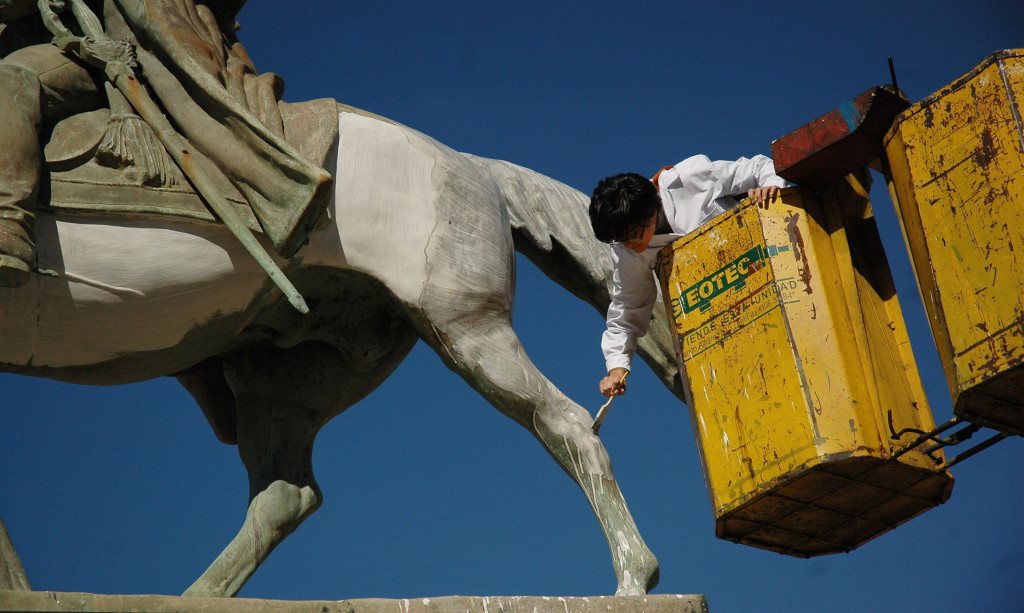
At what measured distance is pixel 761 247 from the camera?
3.32 meters

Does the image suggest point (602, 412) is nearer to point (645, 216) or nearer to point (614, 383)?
point (614, 383)

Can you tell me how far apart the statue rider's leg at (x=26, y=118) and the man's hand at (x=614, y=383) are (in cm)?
174

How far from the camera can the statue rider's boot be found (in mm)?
3242

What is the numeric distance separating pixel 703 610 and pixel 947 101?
1.56 meters

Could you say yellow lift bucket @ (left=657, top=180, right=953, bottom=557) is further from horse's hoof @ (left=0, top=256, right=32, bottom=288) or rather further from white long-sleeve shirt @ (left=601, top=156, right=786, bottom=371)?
horse's hoof @ (left=0, top=256, right=32, bottom=288)

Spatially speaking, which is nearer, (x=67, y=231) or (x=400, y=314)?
(x=67, y=231)

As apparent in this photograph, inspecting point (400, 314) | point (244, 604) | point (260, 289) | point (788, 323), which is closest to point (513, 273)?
point (400, 314)

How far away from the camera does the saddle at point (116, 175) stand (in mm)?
3496

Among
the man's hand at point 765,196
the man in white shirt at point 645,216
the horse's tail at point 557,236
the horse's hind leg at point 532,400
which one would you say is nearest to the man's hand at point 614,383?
the man in white shirt at point 645,216

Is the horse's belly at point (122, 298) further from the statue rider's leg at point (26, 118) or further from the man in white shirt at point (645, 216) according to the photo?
the man in white shirt at point (645, 216)

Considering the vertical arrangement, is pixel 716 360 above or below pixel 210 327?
below

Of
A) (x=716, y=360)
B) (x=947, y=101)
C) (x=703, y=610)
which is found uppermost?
(x=947, y=101)

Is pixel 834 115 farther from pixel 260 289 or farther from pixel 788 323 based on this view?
pixel 260 289

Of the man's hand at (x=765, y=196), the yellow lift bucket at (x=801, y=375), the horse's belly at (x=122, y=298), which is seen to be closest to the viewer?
the yellow lift bucket at (x=801, y=375)
